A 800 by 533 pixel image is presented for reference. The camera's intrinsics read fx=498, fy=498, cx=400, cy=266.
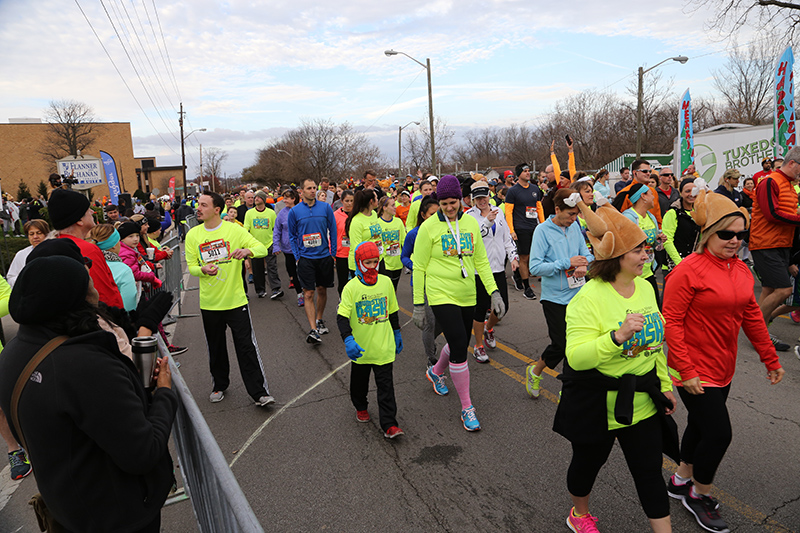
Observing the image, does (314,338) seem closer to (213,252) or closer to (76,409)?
(213,252)

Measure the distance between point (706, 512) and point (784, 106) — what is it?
12318 mm

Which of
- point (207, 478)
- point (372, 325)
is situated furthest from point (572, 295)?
point (207, 478)

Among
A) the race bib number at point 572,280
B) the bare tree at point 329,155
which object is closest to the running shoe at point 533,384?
the race bib number at point 572,280

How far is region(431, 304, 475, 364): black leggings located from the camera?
4.63 metres

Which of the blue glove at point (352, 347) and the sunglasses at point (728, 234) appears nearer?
the sunglasses at point (728, 234)

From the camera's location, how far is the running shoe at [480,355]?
6.21 metres

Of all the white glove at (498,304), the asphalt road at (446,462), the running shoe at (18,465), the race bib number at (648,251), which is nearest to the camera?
the race bib number at (648,251)

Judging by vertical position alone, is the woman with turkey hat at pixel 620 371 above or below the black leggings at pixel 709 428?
above

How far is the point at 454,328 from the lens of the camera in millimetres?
4688

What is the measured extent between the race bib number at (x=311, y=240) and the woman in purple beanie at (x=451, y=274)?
3.09 m

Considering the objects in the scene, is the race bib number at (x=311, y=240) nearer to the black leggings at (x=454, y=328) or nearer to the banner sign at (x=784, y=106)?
the black leggings at (x=454, y=328)

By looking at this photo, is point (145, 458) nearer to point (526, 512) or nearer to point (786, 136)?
point (526, 512)

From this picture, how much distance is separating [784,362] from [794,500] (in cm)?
296

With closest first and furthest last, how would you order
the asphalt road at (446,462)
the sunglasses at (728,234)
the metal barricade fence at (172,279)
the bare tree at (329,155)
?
the sunglasses at (728,234)
the asphalt road at (446,462)
the metal barricade fence at (172,279)
the bare tree at (329,155)
